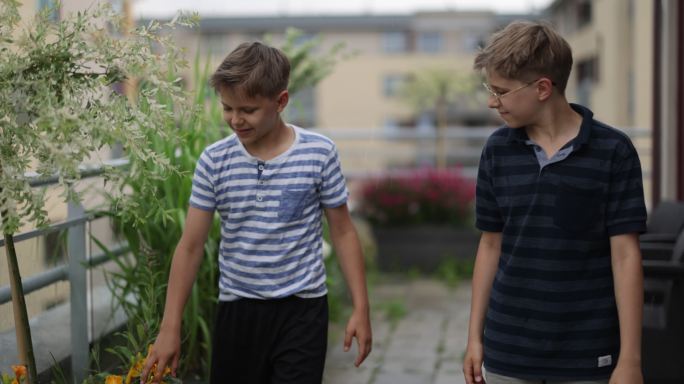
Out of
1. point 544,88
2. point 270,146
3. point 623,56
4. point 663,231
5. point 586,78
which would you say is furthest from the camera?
point 586,78

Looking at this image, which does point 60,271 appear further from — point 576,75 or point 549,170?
point 576,75

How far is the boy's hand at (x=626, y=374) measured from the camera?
6.75 feet

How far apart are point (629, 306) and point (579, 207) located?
23 centimetres

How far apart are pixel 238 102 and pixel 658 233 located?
282 cm

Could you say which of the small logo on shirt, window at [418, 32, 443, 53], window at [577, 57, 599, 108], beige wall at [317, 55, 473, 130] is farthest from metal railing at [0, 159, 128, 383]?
window at [418, 32, 443, 53]

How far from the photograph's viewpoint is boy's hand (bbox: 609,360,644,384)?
2.06m

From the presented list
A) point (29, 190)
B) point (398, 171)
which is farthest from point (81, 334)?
point (398, 171)

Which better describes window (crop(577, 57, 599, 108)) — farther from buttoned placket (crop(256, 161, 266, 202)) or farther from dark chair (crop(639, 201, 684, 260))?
buttoned placket (crop(256, 161, 266, 202))

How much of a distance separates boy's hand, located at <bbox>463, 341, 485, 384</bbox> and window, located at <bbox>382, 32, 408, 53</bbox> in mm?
43075

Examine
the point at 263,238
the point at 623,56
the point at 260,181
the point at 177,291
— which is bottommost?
the point at 177,291

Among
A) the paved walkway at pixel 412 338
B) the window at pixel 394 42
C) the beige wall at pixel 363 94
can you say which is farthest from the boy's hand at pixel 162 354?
the window at pixel 394 42

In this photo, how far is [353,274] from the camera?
253 cm

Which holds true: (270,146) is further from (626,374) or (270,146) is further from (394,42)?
(394,42)

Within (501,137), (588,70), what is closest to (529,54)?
(501,137)
